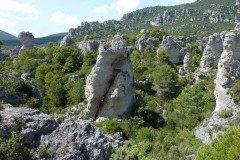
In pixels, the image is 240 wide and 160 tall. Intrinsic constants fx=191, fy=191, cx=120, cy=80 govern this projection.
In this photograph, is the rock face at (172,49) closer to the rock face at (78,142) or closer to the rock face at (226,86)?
the rock face at (226,86)

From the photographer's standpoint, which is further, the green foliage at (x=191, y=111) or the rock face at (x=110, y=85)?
the rock face at (x=110, y=85)

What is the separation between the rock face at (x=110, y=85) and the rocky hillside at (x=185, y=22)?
302ft

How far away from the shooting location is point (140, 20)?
177250 millimetres

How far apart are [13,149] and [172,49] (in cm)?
5264

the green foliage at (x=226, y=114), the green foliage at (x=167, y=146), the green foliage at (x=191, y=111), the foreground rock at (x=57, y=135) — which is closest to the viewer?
the foreground rock at (x=57, y=135)

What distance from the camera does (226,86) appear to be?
2195cm

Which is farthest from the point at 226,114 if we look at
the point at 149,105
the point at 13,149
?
the point at 13,149

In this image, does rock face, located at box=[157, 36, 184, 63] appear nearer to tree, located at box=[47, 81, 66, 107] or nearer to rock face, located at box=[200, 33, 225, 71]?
rock face, located at box=[200, 33, 225, 71]

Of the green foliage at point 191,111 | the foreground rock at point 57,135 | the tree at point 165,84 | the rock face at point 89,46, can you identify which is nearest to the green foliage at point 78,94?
the tree at point 165,84

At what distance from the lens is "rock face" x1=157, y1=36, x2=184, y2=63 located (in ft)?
180

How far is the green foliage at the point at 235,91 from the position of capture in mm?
19505

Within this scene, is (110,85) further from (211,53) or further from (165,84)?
(211,53)

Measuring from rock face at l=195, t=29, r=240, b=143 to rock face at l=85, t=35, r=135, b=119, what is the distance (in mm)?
10516

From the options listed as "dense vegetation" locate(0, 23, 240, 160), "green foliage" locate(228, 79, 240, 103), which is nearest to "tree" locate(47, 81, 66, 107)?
"dense vegetation" locate(0, 23, 240, 160)
